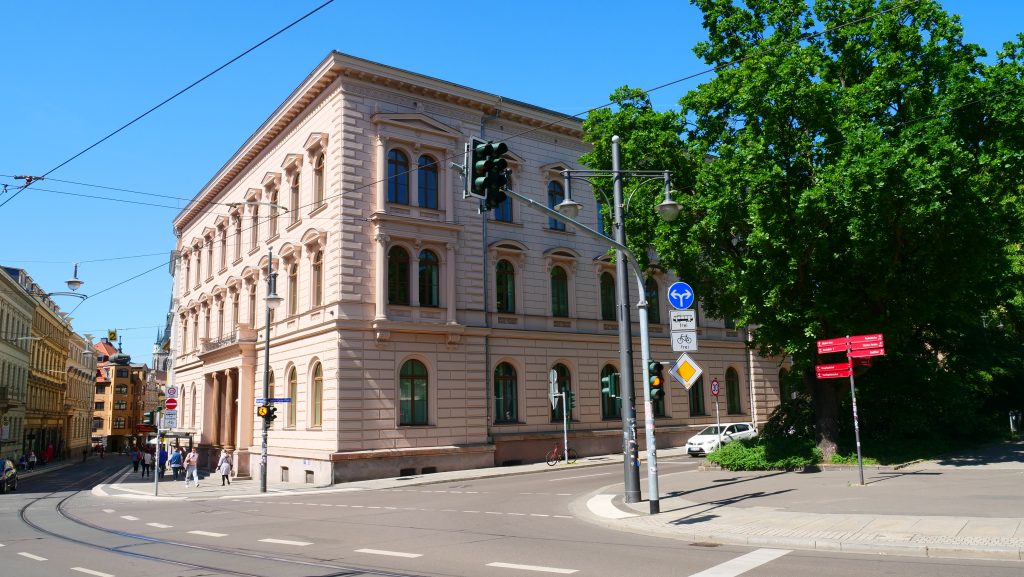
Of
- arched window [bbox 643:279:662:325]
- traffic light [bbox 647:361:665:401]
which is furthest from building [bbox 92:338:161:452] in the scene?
traffic light [bbox 647:361:665:401]

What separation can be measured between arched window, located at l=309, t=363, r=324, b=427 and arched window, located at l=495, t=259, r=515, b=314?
26.5ft

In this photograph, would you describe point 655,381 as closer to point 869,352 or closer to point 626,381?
point 626,381

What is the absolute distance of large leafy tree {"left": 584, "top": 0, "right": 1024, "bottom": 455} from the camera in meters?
18.8

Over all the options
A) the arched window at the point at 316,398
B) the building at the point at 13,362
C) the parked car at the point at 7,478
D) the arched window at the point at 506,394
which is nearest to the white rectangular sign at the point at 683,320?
the arched window at the point at 506,394

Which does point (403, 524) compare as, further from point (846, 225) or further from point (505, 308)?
point (505, 308)

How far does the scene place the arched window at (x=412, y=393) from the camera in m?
28.8

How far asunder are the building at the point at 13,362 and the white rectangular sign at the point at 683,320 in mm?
51725

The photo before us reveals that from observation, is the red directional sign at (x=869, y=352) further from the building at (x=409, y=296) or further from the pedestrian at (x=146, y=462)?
the pedestrian at (x=146, y=462)

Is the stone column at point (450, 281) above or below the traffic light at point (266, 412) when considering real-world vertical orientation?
above

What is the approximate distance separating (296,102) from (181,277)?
2446 cm

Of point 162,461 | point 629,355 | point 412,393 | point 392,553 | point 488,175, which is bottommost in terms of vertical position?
point 162,461

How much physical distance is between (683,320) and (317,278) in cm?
1855

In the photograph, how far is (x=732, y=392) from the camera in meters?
41.0

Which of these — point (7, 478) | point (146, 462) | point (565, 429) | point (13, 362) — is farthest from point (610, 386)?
point (13, 362)
